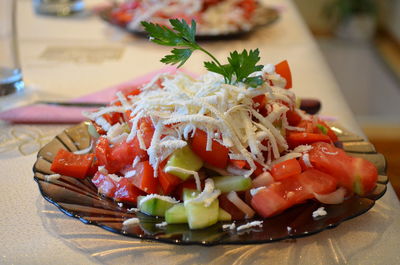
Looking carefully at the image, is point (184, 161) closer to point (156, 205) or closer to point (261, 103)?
point (156, 205)

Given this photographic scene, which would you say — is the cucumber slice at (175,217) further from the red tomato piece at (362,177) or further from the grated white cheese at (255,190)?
the red tomato piece at (362,177)

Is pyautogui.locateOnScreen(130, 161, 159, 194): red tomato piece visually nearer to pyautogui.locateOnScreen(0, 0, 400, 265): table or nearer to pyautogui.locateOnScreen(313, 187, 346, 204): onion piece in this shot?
pyautogui.locateOnScreen(0, 0, 400, 265): table

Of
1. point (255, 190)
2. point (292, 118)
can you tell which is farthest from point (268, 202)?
point (292, 118)

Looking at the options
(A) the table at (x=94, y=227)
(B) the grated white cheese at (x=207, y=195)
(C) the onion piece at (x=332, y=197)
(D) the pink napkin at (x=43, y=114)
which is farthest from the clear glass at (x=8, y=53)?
(C) the onion piece at (x=332, y=197)

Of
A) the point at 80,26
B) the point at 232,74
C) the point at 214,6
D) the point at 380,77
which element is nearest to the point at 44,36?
the point at 80,26

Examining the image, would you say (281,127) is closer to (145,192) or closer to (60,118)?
(145,192)
